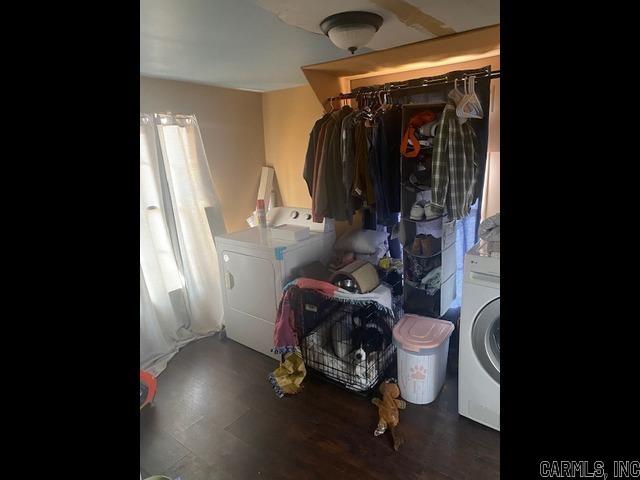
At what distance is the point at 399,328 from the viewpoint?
195 centimetres

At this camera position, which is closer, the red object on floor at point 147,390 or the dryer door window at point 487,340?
the dryer door window at point 487,340

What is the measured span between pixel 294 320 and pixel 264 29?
1494 millimetres

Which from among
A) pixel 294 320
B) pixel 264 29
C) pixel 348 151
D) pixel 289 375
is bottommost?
pixel 289 375

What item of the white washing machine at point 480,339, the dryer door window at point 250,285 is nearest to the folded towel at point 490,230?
the white washing machine at point 480,339

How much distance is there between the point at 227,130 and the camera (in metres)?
2.71

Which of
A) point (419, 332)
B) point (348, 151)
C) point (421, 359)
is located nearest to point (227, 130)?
point (348, 151)

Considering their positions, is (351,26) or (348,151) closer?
(351,26)

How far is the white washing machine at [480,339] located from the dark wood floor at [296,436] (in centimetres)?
12

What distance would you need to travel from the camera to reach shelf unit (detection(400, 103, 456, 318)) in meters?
2.13

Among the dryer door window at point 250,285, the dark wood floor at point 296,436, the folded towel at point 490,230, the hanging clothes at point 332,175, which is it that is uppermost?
the hanging clothes at point 332,175

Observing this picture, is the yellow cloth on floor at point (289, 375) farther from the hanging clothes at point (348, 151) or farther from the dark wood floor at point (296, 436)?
the hanging clothes at point (348, 151)

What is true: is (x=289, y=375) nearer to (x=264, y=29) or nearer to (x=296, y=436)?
(x=296, y=436)

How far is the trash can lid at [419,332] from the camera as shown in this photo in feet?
5.94
